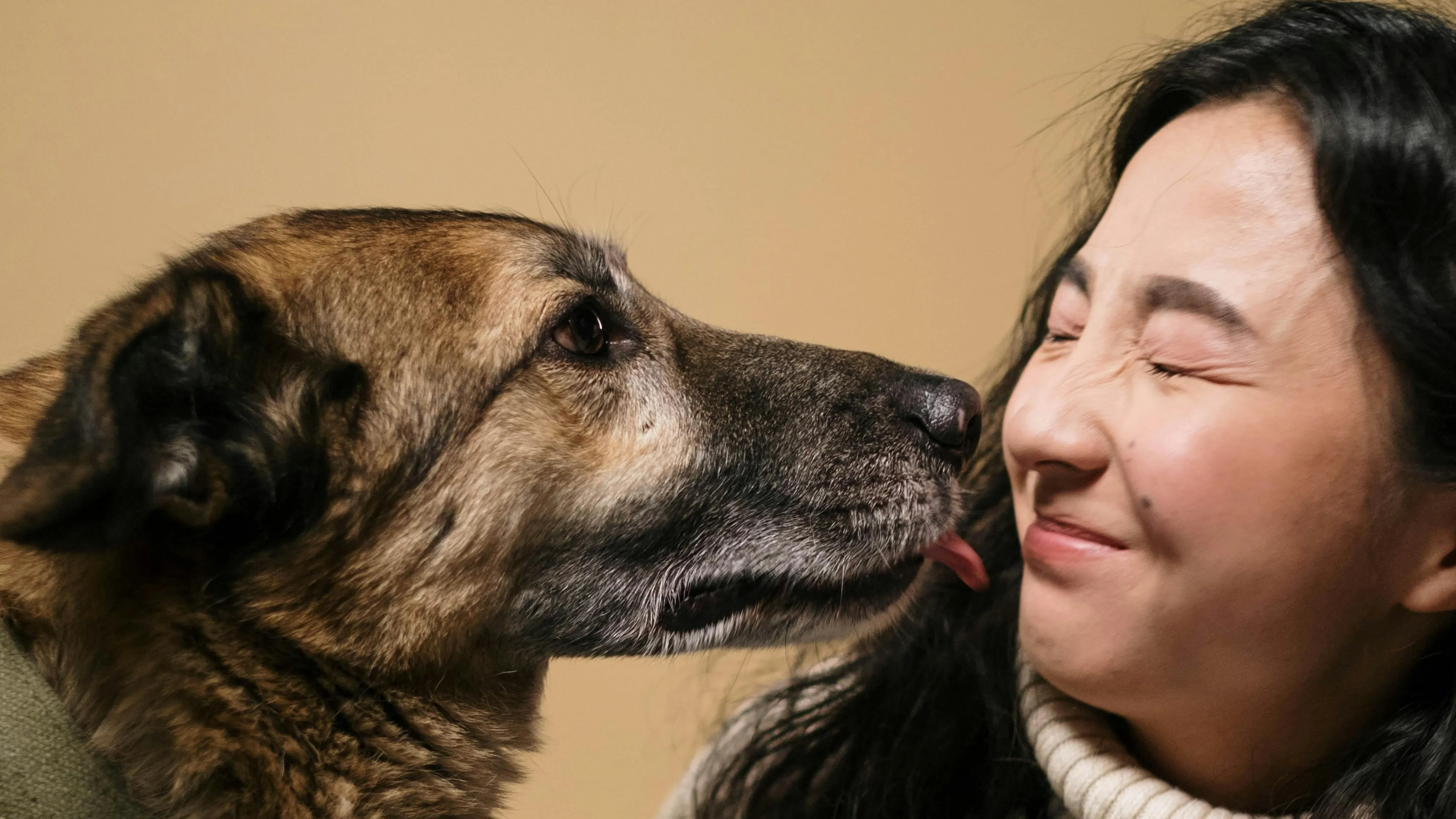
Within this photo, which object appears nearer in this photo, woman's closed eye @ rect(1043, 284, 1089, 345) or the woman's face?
the woman's face

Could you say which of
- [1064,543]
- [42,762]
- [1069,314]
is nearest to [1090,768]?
[1064,543]

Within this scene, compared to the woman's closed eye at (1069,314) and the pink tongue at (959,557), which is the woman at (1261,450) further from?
the pink tongue at (959,557)

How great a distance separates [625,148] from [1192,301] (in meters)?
1.27

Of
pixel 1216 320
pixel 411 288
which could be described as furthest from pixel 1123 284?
pixel 411 288

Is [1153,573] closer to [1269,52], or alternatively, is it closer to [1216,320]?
[1216,320]

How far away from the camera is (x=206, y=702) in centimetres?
92

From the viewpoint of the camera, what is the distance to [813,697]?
4.68ft

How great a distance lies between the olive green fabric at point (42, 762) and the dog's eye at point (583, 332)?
1.84ft

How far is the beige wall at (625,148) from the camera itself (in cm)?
171

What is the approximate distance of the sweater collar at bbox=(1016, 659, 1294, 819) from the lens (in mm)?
943

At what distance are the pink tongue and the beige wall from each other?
0.51m

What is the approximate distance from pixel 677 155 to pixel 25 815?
147 centimetres

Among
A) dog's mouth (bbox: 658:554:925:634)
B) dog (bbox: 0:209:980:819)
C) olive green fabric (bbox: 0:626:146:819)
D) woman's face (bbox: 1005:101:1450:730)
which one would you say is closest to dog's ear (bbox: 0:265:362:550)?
dog (bbox: 0:209:980:819)

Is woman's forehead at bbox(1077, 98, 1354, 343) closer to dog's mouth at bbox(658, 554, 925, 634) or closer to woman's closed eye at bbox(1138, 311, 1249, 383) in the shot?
woman's closed eye at bbox(1138, 311, 1249, 383)
